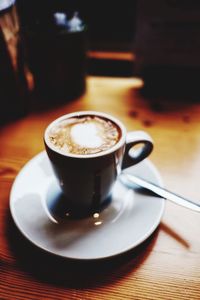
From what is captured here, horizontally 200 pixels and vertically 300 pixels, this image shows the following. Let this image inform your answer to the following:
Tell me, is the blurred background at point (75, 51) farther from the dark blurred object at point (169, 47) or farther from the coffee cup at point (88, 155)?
the coffee cup at point (88, 155)

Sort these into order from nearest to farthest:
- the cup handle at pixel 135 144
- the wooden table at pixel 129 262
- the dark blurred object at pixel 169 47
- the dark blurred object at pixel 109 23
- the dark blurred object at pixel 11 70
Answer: the wooden table at pixel 129 262
the cup handle at pixel 135 144
the dark blurred object at pixel 11 70
the dark blurred object at pixel 169 47
the dark blurred object at pixel 109 23

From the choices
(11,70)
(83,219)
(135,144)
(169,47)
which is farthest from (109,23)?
(83,219)

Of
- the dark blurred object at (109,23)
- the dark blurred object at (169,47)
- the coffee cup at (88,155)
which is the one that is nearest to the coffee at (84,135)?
the coffee cup at (88,155)

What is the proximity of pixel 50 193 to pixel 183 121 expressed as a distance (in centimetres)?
42

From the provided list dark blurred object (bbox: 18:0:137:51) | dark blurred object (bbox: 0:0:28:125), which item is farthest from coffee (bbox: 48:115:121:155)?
dark blurred object (bbox: 18:0:137:51)

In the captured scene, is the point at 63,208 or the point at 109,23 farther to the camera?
the point at 109,23

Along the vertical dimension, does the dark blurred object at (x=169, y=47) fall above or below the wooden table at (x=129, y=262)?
above

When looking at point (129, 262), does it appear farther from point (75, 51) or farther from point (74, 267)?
point (75, 51)

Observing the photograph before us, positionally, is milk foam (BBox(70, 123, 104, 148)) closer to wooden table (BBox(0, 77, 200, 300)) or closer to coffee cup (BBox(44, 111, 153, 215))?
coffee cup (BBox(44, 111, 153, 215))

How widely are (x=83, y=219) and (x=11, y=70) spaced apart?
Answer: 1.39 feet

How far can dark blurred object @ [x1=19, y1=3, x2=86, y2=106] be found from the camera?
731mm

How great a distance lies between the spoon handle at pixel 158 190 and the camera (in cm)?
49

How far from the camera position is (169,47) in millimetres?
838

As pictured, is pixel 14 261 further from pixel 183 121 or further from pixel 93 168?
pixel 183 121
